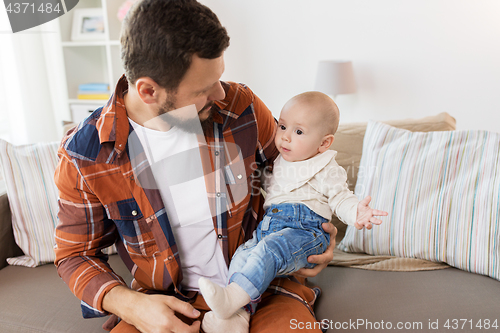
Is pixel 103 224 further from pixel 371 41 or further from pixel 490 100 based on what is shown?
pixel 490 100

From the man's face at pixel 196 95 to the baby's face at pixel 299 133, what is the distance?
8.6 inches

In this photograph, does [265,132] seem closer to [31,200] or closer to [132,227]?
[132,227]

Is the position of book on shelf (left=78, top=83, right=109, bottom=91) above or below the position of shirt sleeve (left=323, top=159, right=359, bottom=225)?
above

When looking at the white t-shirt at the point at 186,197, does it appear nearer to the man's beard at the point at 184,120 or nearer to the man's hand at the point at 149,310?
the man's beard at the point at 184,120

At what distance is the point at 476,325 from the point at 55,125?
280cm

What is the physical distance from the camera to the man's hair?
2.82 feet

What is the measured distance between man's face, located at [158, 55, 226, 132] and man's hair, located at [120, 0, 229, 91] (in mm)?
21

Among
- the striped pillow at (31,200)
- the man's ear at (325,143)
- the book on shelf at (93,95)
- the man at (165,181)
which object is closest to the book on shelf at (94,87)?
the book on shelf at (93,95)

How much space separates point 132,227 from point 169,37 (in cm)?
53

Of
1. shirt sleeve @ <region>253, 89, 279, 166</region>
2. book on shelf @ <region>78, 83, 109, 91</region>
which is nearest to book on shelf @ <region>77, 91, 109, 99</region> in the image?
book on shelf @ <region>78, 83, 109, 91</region>

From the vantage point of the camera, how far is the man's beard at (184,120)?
99 centimetres

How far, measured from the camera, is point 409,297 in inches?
44.8

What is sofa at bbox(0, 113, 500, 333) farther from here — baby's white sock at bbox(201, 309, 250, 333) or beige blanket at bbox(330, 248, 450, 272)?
baby's white sock at bbox(201, 309, 250, 333)

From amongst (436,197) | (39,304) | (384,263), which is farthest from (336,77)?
(39,304)
